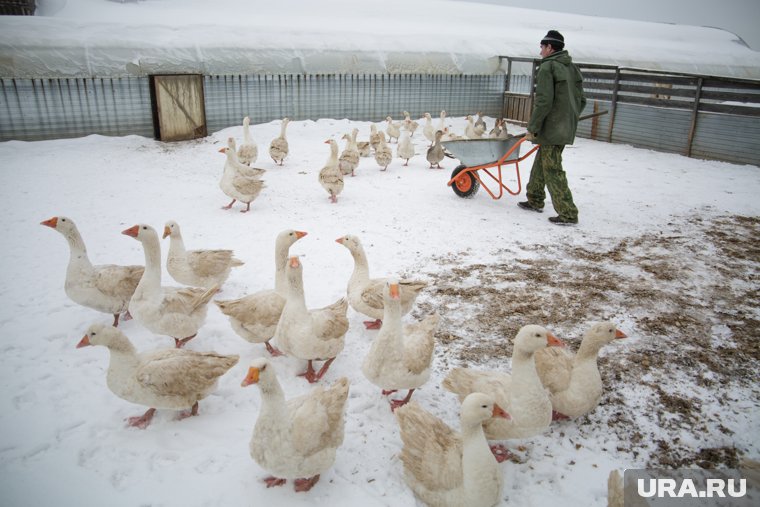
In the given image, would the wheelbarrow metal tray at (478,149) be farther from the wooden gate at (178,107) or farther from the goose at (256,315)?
the wooden gate at (178,107)

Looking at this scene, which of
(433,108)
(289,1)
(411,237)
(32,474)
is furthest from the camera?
(289,1)

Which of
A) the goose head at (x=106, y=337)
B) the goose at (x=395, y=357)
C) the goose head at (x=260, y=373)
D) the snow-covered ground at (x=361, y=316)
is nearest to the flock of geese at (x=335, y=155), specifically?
the snow-covered ground at (x=361, y=316)

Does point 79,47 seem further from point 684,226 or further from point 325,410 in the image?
point 684,226

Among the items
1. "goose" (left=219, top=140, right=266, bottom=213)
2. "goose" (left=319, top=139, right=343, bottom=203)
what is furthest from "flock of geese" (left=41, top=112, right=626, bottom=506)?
"goose" (left=319, top=139, right=343, bottom=203)

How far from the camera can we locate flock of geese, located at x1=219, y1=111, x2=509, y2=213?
8008 millimetres

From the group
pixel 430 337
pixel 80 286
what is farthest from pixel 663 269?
pixel 80 286

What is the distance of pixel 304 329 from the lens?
12.7 ft

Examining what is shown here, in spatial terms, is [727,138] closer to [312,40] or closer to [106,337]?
[312,40]

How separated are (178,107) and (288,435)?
12.0 metres

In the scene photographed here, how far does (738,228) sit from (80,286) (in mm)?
9135

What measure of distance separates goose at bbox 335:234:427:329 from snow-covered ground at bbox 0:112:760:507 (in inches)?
11.6

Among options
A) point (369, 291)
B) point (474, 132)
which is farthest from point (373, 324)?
point (474, 132)

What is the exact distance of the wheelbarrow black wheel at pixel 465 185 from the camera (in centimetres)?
891

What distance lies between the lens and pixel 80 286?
14.9 ft
